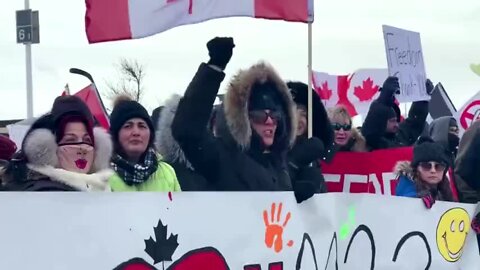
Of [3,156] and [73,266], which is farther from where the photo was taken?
[3,156]

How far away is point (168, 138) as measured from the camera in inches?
190

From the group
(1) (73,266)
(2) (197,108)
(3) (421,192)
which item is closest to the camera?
(1) (73,266)

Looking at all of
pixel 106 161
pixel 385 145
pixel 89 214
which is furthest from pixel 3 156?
pixel 385 145

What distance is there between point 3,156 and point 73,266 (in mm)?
1586

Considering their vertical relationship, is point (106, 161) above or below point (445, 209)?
above

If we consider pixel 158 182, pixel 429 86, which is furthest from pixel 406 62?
pixel 158 182

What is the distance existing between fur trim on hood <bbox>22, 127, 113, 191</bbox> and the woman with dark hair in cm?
39

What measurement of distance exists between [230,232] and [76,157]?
711 mm

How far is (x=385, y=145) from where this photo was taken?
23.7 ft

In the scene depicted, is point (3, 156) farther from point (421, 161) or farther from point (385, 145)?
point (385, 145)

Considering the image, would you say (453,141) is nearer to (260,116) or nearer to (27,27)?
(260,116)

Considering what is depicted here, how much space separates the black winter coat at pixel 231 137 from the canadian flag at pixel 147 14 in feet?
1.17

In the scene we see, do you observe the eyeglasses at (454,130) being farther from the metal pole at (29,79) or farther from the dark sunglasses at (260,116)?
the metal pole at (29,79)

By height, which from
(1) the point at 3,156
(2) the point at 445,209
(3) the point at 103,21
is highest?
→ (3) the point at 103,21
